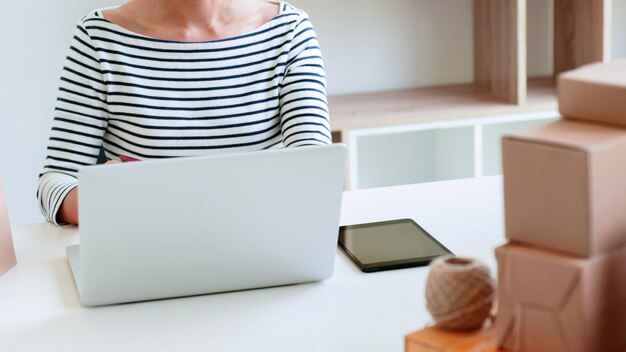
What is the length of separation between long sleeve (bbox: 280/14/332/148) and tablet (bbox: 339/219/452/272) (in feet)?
0.89

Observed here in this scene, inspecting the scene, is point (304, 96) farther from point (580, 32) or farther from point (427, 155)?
point (580, 32)

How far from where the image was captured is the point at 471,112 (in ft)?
9.50

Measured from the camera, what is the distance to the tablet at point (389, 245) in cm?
135

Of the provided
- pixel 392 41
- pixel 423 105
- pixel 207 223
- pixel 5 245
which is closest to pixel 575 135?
pixel 207 223

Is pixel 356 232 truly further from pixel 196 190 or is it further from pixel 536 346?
pixel 536 346

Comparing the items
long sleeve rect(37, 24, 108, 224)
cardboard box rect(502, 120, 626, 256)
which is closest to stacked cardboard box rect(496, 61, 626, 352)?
cardboard box rect(502, 120, 626, 256)

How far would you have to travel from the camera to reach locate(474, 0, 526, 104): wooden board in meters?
2.89

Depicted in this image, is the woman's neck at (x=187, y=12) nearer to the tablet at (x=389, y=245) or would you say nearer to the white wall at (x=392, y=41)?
the tablet at (x=389, y=245)

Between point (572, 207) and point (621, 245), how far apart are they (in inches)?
2.8

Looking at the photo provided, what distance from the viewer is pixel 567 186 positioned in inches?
33.1

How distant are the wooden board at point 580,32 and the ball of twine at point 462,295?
223cm

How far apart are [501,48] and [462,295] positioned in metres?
2.19

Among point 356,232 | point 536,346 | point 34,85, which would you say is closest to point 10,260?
point 356,232

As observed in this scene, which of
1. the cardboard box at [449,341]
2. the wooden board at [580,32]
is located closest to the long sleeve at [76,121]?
the cardboard box at [449,341]
